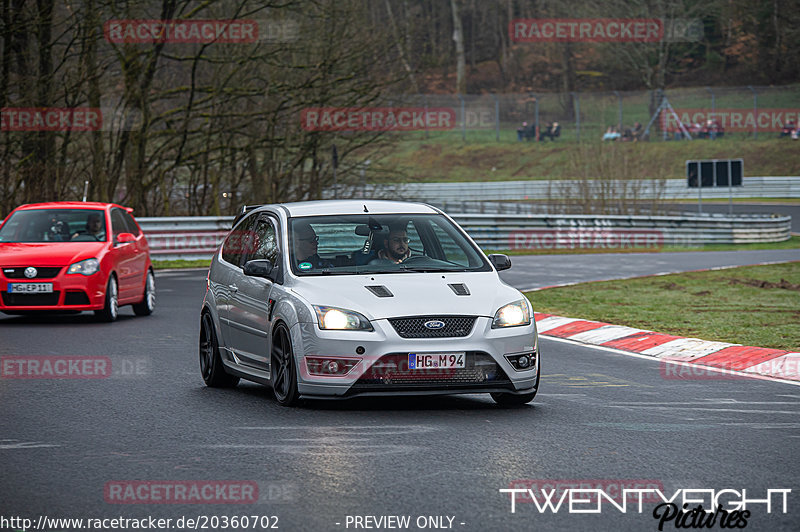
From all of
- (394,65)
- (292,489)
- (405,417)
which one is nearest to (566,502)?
(292,489)

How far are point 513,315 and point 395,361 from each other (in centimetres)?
98

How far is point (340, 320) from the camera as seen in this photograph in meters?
8.82

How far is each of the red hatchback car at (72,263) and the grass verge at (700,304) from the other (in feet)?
18.5

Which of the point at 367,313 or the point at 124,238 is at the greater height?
→ the point at 367,313

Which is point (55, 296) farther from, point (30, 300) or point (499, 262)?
point (499, 262)

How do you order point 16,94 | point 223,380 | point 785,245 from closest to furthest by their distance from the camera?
point 223,380, point 16,94, point 785,245

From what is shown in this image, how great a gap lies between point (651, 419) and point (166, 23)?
25.3 m

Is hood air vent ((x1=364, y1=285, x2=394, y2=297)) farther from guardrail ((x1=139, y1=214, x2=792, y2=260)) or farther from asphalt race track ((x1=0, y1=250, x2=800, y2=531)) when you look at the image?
guardrail ((x1=139, y1=214, x2=792, y2=260))

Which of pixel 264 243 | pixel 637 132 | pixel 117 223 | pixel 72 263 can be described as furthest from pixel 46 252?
pixel 637 132

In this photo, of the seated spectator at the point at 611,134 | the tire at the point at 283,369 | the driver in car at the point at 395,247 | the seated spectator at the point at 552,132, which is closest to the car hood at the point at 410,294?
the tire at the point at 283,369

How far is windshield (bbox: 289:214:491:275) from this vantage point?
9695 millimetres

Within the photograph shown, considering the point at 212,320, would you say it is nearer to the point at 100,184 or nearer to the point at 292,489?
the point at 292,489

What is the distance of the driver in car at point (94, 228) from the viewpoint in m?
17.1

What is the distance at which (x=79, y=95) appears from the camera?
107 feet
